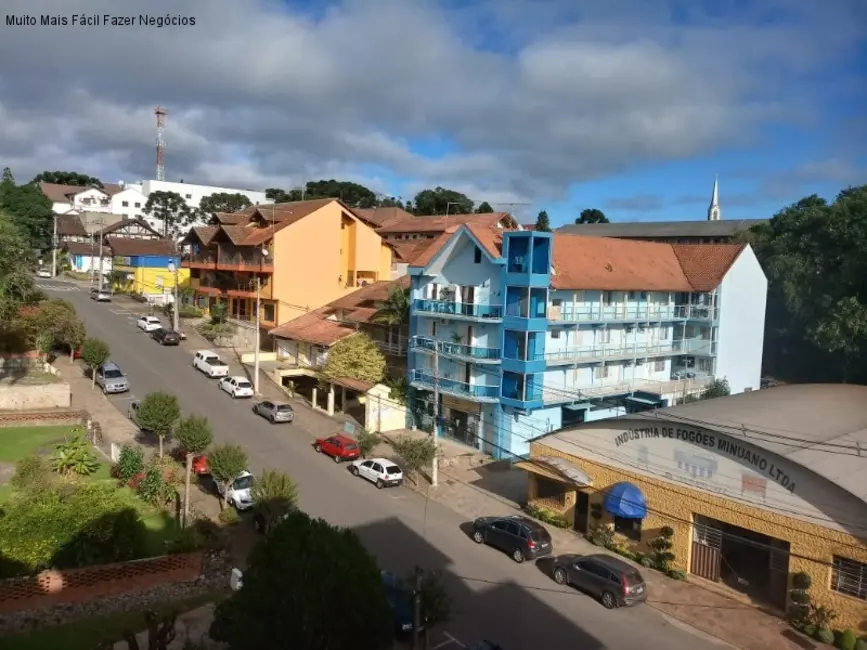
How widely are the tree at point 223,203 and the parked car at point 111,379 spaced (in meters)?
63.3

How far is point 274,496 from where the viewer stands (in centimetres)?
2383

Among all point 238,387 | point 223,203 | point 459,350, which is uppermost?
point 223,203

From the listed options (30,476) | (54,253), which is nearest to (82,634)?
(30,476)

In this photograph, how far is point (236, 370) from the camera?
1865 inches

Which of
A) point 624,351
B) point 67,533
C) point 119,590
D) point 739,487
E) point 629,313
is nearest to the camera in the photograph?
point 119,590

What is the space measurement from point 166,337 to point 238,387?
1246 cm

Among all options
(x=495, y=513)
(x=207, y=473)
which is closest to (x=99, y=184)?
(x=207, y=473)

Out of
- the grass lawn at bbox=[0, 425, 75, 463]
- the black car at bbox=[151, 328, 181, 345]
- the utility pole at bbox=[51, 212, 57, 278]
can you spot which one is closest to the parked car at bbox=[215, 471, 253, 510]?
the grass lawn at bbox=[0, 425, 75, 463]

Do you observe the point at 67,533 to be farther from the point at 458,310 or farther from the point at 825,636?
the point at 458,310

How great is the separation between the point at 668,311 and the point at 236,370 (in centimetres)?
2824

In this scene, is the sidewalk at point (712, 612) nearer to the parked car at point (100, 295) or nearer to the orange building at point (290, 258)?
the orange building at point (290, 258)

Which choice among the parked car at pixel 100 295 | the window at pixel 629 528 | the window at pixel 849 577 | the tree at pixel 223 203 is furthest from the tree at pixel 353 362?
the tree at pixel 223 203

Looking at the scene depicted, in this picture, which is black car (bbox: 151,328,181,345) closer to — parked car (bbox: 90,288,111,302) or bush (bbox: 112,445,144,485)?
parked car (bbox: 90,288,111,302)

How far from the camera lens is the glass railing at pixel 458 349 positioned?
3691 cm
